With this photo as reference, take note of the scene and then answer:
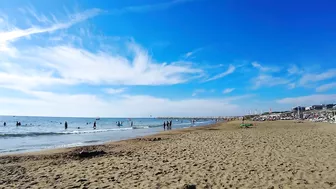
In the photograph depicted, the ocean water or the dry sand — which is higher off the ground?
the dry sand

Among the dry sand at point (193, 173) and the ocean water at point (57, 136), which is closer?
the dry sand at point (193, 173)

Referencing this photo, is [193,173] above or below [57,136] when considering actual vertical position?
above

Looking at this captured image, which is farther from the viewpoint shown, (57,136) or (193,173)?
(57,136)

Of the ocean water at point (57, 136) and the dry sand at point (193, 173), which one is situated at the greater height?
the dry sand at point (193, 173)

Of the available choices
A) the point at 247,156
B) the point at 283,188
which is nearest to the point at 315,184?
the point at 283,188

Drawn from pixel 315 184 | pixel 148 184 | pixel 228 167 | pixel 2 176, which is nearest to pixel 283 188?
pixel 315 184

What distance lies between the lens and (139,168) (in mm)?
9242

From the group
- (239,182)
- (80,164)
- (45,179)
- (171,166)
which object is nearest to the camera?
(239,182)

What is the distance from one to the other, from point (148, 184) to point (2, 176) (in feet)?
17.8

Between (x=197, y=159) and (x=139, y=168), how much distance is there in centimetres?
260

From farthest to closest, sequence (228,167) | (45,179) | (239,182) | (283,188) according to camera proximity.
→ (228,167) < (45,179) < (239,182) < (283,188)

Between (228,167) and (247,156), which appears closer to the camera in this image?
(228,167)

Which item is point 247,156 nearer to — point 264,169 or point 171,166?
point 264,169

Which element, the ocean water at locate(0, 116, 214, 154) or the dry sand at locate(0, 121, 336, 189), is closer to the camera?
the dry sand at locate(0, 121, 336, 189)
